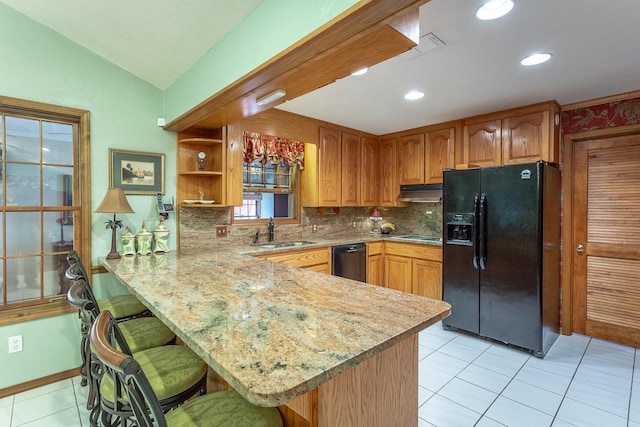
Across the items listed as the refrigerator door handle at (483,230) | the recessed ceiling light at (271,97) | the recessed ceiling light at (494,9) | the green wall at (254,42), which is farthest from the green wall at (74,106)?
the refrigerator door handle at (483,230)

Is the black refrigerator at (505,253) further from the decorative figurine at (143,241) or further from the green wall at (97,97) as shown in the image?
the decorative figurine at (143,241)

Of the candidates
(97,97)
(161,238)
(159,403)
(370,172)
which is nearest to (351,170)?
(370,172)

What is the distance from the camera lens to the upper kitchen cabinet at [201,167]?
298 cm

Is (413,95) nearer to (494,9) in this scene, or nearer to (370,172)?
(494,9)

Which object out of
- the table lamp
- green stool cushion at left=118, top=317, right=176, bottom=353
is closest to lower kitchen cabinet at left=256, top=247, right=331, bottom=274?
the table lamp

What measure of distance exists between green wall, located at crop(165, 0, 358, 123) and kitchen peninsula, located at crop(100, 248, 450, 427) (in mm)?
1173

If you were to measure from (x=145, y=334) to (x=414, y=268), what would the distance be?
3045 millimetres

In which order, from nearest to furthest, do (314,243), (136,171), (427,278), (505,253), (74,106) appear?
(74,106) → (136,171) → (505,253) → (314,243) → (427,278)

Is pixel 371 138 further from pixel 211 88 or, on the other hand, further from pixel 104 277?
pixel 104 277

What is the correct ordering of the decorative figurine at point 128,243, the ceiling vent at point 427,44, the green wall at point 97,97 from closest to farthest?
the ceiling vent at point 427,44
the green wall at point 97,97
the decorative figurine at point 128,243

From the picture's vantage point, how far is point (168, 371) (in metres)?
1.31

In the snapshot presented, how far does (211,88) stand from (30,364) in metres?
2.41

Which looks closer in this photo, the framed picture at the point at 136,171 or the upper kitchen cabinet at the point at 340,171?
the framed picture at the point at 136,171

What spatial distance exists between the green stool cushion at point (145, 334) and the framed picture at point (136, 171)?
136 centimetres
